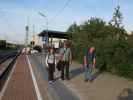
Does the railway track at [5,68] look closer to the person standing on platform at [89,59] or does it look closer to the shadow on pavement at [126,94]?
the person standing on platform at [89,59]

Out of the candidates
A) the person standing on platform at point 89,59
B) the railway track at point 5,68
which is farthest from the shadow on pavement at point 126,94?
the railway track at point 5,68

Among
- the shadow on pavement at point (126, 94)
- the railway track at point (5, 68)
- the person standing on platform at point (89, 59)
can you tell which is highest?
the person standing on platform at point (89, 59)

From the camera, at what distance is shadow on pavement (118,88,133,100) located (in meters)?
11.0

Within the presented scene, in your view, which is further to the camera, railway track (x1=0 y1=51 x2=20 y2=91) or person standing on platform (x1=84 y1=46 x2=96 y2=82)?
railway track (x1=0 y1=51 x2=20 y2=91)

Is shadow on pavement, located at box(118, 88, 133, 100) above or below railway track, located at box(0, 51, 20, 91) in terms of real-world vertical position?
above

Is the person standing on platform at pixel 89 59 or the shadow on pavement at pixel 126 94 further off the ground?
the person standing on platform at pixel 89 59

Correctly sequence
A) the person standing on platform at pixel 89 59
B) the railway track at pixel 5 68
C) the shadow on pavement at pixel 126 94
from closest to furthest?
the shadow on pavement at pixel 126 94, the person standing on platform at pixel 89 59, the railway track at pixel 5 68

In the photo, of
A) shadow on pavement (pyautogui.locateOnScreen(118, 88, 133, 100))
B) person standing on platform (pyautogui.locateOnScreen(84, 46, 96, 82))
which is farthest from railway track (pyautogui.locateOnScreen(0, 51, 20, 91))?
shadow on pavement (pyautogui.locateOnScreen(118, 88, 133, 100))

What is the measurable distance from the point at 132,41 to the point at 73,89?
7.55 meters

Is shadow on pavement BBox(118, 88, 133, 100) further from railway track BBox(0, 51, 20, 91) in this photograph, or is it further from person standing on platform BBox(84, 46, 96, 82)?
railway track BBox(0, 51, 20, 91)

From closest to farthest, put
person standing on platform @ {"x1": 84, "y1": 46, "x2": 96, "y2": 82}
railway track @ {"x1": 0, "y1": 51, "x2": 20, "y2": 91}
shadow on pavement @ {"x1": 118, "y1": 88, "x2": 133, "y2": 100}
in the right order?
shadow on pavement @ {"x1": 118, "y1": 88, "x2": 133, "y2": 100}
person standing on platform @ {"x1": 84, "y1": 46, "x2": 96, "y2": 82}
railway track @ {"x1": 0, "y1": 51, "x2": 20, "y2": 91}

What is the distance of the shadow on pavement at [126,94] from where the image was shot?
1097cm

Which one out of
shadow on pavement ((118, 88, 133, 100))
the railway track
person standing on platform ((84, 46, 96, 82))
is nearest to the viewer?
shadow on pavement ((118, 88, 133, 100))

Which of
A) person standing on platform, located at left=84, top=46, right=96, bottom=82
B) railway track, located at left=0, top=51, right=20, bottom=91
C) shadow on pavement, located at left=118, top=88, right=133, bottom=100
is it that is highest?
person standing on platform, located at left=84, top=46, right=96, bottom=82
